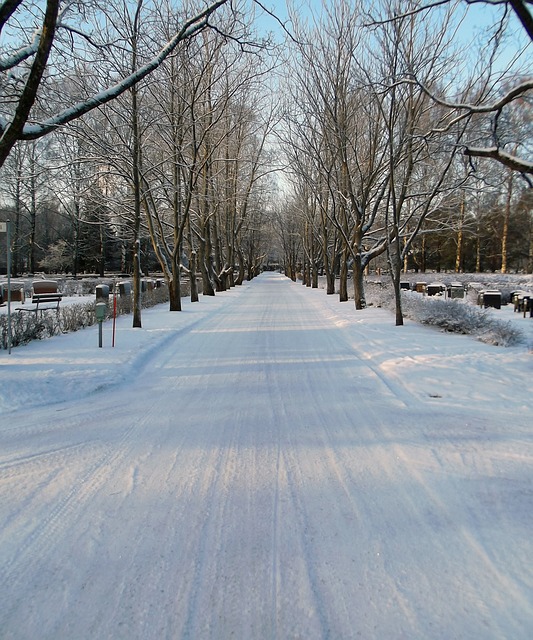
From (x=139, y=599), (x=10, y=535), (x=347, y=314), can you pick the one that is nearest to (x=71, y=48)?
(x=10, y=535)

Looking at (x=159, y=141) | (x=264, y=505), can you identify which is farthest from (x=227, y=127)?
(x=264, y=505)

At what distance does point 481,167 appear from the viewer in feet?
58.9

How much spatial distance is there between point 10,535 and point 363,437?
315 centimetres

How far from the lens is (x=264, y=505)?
321cm

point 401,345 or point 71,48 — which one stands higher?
point 71,48

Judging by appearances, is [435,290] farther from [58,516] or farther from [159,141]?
[58,516]

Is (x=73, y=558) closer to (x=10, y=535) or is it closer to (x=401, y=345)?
(x=10, y=535)

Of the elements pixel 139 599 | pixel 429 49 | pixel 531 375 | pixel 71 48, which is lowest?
pixel 139 599

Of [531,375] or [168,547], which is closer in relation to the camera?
[168,547]

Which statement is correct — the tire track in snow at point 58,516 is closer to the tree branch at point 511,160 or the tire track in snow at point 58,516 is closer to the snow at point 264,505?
the snow at point 264,505

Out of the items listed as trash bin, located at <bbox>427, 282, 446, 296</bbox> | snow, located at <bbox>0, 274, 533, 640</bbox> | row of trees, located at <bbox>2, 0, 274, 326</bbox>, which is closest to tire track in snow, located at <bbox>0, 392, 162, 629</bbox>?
snow, located at <bbox>0, 274, 533, 640</bbox>

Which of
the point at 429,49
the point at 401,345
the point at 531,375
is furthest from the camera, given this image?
the point at 429,49

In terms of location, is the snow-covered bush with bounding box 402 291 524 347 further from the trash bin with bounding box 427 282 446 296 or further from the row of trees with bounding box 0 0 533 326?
the trash bin with bounding box 427 282 446 296

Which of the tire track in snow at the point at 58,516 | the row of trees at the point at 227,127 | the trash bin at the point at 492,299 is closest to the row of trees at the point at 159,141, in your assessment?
the row of trees at the point at 227,127
